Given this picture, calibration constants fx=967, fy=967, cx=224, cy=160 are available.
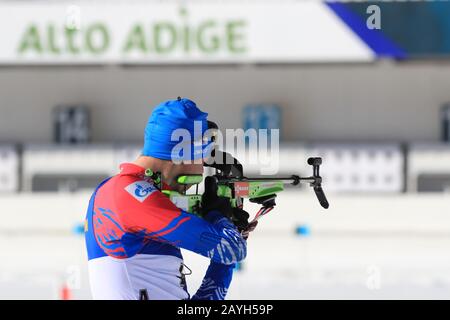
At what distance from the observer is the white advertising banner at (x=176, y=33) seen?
572 inches

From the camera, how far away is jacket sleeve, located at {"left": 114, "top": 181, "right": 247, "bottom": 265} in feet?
9.34

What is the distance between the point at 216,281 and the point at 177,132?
0.60 meters

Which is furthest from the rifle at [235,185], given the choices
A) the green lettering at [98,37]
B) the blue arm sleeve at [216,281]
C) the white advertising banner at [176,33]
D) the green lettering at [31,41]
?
the green lettering at [31,41]

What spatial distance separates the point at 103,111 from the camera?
16.5 m

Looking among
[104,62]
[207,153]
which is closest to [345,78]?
[104,62]

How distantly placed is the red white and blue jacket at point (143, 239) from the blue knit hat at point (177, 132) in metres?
0.11

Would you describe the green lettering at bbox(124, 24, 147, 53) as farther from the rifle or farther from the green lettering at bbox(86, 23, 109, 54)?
the rifle

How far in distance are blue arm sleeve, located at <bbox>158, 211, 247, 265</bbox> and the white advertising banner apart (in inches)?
466

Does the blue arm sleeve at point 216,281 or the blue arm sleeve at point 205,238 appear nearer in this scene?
the blue arm sleeve at point 205,238

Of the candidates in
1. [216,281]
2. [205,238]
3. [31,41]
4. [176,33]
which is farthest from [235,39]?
[205,238]

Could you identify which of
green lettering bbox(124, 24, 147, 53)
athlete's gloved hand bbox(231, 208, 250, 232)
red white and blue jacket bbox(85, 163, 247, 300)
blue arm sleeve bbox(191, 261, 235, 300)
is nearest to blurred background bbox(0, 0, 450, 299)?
green lettering bbox(124, 24, 147, 53)

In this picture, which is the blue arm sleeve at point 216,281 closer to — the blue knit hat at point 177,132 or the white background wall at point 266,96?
the blue knit hat at point 177,132

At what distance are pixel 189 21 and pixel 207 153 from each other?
11.7 meters

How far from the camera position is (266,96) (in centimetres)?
1620
